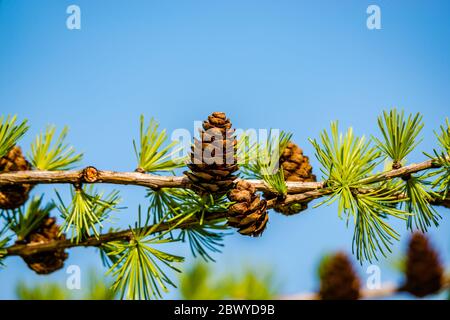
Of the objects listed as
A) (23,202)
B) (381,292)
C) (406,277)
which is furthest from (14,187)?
(406,277)

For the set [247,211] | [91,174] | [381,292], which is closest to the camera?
[247,211]

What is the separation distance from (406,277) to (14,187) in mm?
1506

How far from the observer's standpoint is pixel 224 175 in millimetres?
1009

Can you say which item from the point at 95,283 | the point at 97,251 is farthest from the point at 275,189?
the point at 95,283

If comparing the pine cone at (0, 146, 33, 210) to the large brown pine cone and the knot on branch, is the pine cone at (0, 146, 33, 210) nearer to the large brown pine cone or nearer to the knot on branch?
the knot on branch

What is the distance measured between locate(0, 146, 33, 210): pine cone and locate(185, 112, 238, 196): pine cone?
0.48 meters

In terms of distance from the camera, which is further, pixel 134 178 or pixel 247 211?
pixel 134 178

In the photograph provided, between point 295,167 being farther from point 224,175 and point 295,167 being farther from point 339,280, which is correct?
point 339,280

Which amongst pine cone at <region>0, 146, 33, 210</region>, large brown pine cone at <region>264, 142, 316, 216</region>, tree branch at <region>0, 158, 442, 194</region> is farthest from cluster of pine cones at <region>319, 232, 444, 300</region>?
pine cone at <region>0, 146, 33, 210</region>

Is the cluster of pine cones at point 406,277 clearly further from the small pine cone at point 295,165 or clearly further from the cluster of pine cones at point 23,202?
the cluster of pine cones at point 23,202

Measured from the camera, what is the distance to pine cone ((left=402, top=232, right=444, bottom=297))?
2.05 meters

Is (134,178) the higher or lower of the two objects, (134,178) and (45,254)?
the higher

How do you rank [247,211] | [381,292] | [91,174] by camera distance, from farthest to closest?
[381,292] < [91,174] < [247,211]
